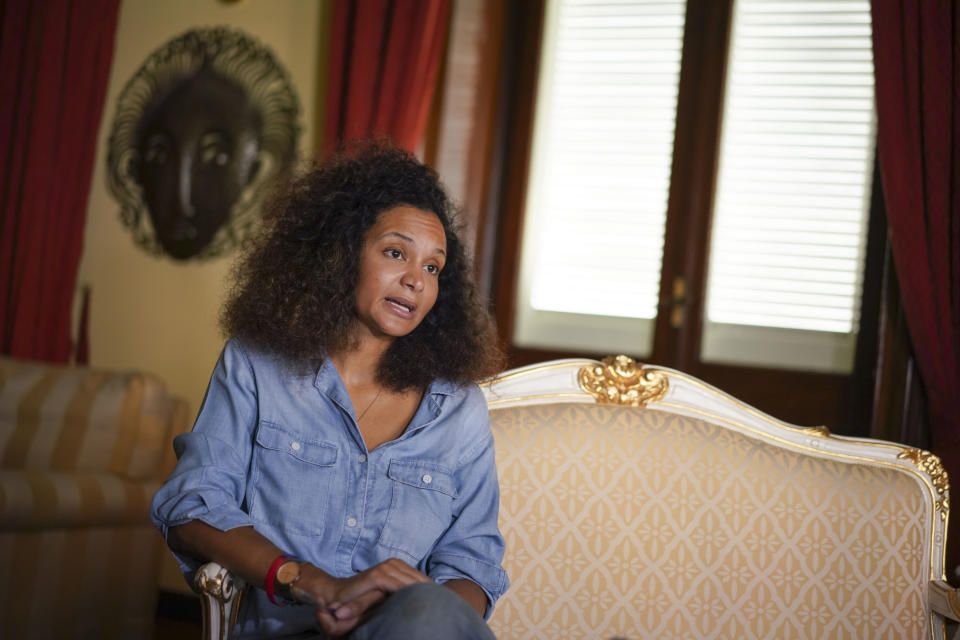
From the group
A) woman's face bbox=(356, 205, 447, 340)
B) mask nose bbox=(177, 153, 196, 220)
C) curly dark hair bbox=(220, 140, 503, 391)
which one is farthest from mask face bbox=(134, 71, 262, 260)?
woman's face bbox=(356, 205, 447, 340)

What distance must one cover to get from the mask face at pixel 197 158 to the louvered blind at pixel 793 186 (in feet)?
5.56

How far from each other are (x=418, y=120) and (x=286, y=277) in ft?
3.99

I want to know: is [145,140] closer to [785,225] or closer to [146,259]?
[146,259]

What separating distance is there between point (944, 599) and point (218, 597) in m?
1.44

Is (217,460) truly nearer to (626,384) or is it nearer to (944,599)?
(626,384)

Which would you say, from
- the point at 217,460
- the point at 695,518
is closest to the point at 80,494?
the point at 217,460

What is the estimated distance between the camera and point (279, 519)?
149 centimetres

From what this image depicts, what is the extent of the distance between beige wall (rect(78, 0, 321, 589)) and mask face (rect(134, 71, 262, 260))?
0.45ft

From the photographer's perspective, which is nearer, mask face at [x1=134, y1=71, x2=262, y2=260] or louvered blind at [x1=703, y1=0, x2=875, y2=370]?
louvered blind at [x1=703, y1=0, x2=875, y2=370]

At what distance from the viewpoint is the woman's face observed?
1.61 meters

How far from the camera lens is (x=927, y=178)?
2334 mm

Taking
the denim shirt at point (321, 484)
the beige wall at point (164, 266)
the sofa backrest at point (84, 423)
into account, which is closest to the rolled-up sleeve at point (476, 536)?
the denim shirt at point (321, 484)

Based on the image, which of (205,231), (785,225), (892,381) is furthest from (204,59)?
(892,381)

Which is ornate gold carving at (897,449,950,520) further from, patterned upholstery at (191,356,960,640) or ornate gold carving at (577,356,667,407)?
ornate gold carving at (577,356,667,407)
